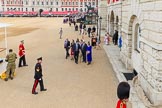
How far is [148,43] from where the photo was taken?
1213 centimetres

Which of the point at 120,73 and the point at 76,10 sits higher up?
the point at 76,10

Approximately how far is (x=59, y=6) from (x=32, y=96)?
122m

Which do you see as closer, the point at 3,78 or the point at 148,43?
the point at 148,43

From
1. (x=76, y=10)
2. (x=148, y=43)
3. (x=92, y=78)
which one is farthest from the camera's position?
(x=76, y=10)

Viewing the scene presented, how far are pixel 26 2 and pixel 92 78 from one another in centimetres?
12127

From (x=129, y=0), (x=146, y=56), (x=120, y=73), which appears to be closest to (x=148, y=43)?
(x=146, y=56)

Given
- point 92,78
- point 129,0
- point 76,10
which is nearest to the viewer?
point 92,78

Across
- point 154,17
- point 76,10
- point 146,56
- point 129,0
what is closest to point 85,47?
point 129,0

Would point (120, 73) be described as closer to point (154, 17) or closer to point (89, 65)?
point (89, 65)

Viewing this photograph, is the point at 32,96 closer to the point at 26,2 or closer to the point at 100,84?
the point at 100,84

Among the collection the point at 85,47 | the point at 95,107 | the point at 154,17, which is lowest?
the point at 95,107

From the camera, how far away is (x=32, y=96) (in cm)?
1266

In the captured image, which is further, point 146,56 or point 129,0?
point 129,0

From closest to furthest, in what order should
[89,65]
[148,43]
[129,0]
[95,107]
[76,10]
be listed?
[95,107] < [148,43] < [129,0] < [89,65] < [76,10]
